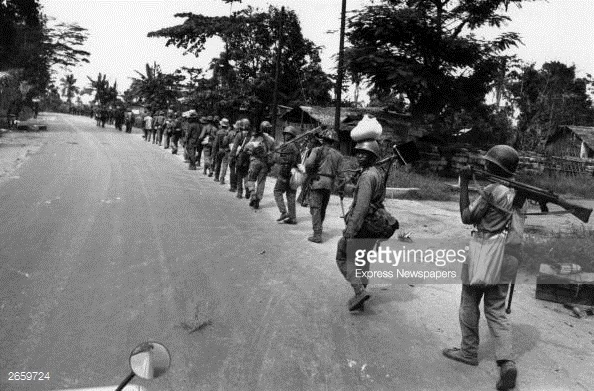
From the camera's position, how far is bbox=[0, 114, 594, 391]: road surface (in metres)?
3.38

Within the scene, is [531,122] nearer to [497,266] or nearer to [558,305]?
[558,305]

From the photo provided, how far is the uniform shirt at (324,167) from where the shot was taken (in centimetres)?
697

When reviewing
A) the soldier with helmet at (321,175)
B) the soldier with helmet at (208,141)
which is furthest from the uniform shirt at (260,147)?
the soldier with helmet at (208,141)

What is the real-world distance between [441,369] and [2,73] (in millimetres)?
27571

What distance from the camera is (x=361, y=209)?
14.1 ft

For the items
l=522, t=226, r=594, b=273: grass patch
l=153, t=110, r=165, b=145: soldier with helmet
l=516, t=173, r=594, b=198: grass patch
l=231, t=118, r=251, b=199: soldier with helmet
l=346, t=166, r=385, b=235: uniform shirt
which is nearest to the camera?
l=346, t=166, r=385, b=235: uniform shirt

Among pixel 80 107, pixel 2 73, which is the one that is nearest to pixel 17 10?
pixel 2 73

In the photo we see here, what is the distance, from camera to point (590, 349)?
4141mm

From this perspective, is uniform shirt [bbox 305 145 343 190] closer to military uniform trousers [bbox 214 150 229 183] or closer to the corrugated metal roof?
military uniform trousers [bbox 214 150 229 183]

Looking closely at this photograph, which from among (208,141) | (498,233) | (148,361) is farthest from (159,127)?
(148,361)

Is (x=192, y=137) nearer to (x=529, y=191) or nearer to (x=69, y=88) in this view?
(x=529, y=191)

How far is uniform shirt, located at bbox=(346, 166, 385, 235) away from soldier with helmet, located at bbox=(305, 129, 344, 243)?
247 cm

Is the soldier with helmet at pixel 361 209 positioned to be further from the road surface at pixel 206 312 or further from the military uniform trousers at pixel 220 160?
the military uniform trousers at pixel 220 160

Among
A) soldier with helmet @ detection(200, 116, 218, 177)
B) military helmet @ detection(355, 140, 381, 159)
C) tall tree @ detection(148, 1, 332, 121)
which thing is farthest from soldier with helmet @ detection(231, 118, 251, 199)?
tall tree @ detection(148, 1, 332, 121)
